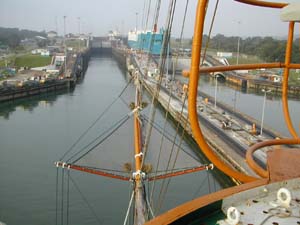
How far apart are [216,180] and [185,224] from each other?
11792 mm

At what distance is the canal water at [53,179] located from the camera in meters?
10.2

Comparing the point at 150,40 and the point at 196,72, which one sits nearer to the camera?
the point at 196,72

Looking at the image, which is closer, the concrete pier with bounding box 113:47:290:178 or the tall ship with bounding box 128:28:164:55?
the tall ship with bounding box 128:28:164:55

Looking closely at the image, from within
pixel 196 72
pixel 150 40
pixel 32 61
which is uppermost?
pixel 150 40

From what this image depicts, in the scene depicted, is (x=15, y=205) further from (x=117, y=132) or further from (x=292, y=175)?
(x=292, y=175)

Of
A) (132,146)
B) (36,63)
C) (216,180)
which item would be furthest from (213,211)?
(36,63)

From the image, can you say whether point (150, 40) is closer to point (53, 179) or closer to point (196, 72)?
point (196, 72)

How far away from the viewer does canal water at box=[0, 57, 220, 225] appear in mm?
10156

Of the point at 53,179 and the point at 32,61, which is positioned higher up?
the point at 32,61

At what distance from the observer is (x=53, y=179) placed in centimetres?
1257

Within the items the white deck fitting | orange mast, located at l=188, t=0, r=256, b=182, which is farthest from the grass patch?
the white deck fitting

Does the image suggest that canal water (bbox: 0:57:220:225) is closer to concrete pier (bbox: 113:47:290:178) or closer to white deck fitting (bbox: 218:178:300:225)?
concrete pier (bbox: 113:47:290:178)

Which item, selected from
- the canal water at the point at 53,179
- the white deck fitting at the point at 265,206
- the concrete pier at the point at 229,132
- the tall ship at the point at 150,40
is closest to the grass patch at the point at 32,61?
A: the tall ship at the point at 150,40

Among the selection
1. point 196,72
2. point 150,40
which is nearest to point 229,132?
point 150,40
